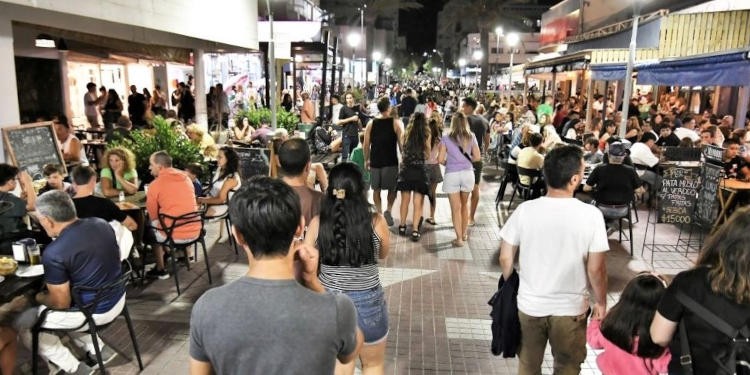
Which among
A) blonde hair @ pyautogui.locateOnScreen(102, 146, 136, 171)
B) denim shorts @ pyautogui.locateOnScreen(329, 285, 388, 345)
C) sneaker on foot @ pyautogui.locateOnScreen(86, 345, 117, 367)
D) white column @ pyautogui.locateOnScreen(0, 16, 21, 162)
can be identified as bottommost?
sneaker on foot @ pyautogui.locateOnScreen(86, 345, 117, 367)

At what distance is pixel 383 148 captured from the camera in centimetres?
800

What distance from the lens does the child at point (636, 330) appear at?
2.87 meters

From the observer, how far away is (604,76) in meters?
13.0

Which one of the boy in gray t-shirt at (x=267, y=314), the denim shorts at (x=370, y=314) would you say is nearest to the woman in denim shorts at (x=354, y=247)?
the denim shorts at (x=370, y=314)

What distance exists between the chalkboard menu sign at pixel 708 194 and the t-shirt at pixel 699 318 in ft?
17.7

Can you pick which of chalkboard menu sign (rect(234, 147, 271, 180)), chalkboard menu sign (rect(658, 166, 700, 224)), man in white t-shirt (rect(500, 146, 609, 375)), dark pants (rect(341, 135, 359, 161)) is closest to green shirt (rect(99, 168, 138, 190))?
chalkboard menu sign (rect(234, 147, 271, 180))

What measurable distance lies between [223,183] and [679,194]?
5631 millimetres

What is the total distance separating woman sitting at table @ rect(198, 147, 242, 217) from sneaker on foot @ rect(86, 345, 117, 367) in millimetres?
2408

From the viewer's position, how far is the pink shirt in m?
2.93

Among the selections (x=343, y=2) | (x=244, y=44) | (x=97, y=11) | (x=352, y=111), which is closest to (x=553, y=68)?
(x=352, y=111)

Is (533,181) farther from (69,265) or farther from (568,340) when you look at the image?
(69,265)

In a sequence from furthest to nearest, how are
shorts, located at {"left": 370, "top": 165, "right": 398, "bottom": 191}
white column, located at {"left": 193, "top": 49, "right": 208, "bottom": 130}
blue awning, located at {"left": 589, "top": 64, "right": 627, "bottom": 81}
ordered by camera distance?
white column, located at {"left": 193, "top": 49, "right": 208, "bottom": 130} → blue awning, located at {"left": 589, "top": 64, "right": 627, "bottom": 81} → shorts, located at {"left": 370, "top": 165, "right": 398, "bottom": 191}

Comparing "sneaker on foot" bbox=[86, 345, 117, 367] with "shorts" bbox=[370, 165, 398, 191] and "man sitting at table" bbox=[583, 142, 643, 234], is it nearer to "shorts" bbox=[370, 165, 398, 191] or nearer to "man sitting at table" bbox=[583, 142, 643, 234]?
"shorts" bbox=[370, 165, 398, 191]

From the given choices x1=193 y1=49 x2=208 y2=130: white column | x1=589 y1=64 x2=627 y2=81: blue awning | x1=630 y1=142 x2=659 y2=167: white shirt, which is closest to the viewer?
x1=630 y1=142 x2=659 y2=167: white shirt
